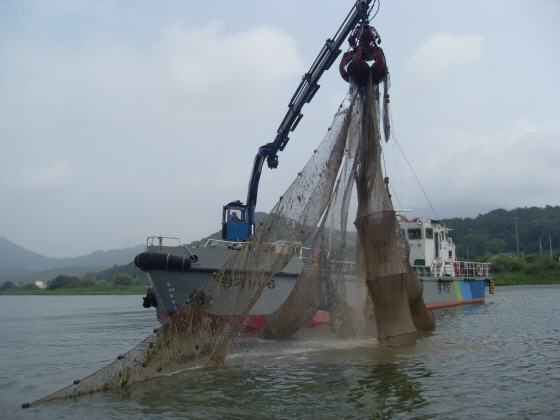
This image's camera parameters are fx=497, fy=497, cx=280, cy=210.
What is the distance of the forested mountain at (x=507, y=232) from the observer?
358ft

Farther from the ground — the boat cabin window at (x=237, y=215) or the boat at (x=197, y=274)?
the boat cabin window at (x=237, y=215)

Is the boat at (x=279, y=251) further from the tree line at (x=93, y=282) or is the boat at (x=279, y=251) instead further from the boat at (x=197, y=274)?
the tree line at (x=93, y=282)

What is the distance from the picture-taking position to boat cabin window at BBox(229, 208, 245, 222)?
18.7 m

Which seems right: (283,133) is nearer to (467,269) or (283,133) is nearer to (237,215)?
(237,215)

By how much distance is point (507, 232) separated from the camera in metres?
127

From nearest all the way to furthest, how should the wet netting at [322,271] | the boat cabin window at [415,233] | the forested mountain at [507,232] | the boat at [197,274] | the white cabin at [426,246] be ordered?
the wet netting at [322,271], the boat at [197,274], the white cabin at [426,246], the boat cabin window at [415,233], the forested mountain at [507,232]

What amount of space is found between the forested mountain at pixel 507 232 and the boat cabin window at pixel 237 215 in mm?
88652

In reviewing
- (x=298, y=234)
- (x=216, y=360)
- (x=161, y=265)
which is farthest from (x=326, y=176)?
(x=161, y=265)

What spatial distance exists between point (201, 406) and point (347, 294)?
545cm

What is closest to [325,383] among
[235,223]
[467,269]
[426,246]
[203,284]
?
[203,284]

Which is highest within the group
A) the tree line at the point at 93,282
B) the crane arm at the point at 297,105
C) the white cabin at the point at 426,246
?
the crane arm at the point at 297,105

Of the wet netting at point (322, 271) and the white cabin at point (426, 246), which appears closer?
the wet netting at point (322, 271)

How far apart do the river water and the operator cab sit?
16.8 ft

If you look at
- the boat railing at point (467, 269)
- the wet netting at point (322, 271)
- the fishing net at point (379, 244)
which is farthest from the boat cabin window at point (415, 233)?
the fishing net at point (379, 244)
